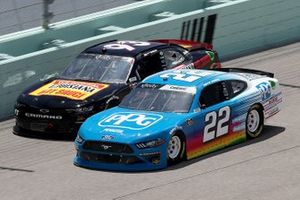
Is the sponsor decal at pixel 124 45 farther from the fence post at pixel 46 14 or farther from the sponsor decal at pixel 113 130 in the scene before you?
the sponsor decal at pixel 113 130

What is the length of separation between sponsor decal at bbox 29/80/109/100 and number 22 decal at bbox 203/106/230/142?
2.66m

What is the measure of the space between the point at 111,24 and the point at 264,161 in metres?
8.22

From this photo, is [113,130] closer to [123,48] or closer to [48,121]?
[48,121]

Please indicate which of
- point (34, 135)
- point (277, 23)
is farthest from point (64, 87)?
point (277, 23)

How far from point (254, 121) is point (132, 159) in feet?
8.71

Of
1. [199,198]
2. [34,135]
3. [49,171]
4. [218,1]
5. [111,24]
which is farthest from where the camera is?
[218,1]

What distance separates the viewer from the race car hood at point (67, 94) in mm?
15766

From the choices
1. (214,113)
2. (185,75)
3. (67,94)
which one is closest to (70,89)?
(67,94)

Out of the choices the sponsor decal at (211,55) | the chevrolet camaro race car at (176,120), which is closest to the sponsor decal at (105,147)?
the chevrolet camaro race car at (176,120)

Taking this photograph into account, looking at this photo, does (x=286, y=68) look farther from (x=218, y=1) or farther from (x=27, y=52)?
(x=27, y=52)

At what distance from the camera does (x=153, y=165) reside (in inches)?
528

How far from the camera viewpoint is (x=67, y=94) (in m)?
16.1

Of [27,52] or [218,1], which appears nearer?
[27,52]

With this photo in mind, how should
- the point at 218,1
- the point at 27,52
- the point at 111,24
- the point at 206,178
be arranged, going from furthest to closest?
1. the point at 218,1
2. the point at 111,24
3. the point at 27,52
4. the point at 206,178
